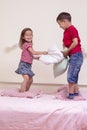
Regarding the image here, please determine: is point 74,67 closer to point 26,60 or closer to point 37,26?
point 26,60

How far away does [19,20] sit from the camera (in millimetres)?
2125

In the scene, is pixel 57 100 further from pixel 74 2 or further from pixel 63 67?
pixel 74 2

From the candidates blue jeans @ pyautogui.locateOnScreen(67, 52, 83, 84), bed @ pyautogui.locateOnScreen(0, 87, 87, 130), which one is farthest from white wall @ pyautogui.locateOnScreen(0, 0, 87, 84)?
bed @ pyautogui.locateOnScreen(0, 87, 87, 130)

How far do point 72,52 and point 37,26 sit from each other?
551mm

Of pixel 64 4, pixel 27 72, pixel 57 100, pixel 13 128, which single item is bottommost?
pixel 13 128

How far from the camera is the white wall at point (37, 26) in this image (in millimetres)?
2057

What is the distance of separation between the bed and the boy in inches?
6.9

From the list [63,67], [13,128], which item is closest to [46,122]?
[13,128]

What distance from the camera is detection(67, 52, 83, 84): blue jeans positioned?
5.23 feet

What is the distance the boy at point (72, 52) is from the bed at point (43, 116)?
17cm

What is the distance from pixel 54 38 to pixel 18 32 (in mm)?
286

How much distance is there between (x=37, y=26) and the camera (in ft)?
6.90

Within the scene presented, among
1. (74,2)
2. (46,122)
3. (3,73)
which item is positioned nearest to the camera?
(46,122)

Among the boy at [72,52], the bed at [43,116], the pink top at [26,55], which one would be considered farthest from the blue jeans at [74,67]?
the pink top at [26,55]
